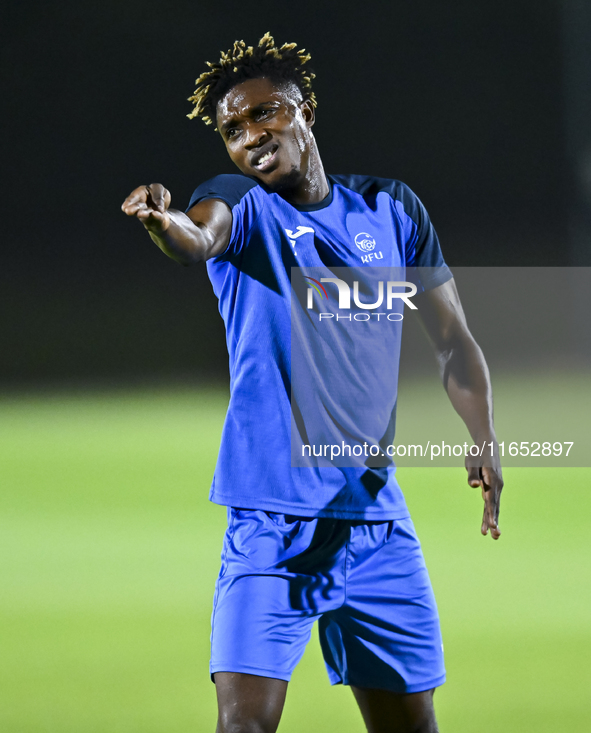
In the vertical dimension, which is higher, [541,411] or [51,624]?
[541,411]

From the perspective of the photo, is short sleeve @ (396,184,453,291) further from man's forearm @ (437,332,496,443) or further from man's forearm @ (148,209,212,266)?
man's forearm @ (148,209,212,266)

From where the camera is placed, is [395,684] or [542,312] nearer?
[395,684]

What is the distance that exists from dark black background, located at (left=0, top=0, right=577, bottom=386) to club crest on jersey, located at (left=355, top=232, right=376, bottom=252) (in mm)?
3397

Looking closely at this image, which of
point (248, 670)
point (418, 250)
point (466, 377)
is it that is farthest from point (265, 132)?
point (248, 670)

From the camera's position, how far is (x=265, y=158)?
1.62 meters

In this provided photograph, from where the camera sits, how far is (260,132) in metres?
1.63

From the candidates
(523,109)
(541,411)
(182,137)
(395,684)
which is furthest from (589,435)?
(395,684)

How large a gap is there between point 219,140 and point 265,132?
12.2 feet

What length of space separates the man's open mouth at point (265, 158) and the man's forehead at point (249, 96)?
0.34 feet

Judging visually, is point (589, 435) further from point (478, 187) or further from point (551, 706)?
point (551, 706)

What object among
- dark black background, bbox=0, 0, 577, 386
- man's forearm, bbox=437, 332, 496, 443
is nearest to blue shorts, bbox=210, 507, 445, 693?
man's forearm, bbox=437, 332, 496, 443

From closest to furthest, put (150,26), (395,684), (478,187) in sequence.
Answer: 1. (395,684)
2. (150,26)
3. (478,187)

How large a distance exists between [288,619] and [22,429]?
5145mm

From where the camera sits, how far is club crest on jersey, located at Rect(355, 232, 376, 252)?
5.25ft
